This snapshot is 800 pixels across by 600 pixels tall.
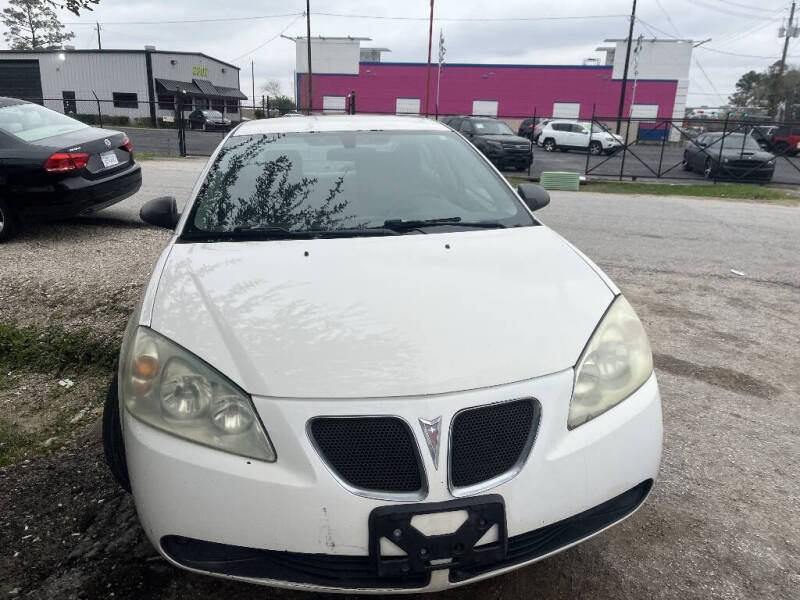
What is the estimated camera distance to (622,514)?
1977 mm

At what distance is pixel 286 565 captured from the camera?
1737 millimetres

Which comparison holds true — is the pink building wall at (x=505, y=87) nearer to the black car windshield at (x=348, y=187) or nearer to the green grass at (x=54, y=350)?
the green grass at (x=54, y=350)

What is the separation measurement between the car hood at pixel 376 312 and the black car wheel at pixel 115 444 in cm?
48

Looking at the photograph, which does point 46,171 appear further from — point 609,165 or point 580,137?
point 580,137

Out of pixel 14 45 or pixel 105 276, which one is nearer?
pixel 105 276

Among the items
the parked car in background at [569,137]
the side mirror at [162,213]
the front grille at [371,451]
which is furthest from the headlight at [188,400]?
the parked car in background at [569,137]

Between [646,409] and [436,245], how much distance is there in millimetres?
1051

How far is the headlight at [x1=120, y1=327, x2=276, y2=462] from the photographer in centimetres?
173

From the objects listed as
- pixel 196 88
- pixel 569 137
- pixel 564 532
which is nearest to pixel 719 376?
pixel 564 532

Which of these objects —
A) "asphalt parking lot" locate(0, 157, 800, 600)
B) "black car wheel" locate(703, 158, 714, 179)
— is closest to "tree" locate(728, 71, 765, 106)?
"black car wheel" locate(703, 158, 714, 179)

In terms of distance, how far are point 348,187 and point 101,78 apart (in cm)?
4905

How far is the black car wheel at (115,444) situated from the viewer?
2.12 metres

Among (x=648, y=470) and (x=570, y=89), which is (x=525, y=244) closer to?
(x=648, y=470)

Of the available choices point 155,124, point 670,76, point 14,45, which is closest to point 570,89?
point 670,76
